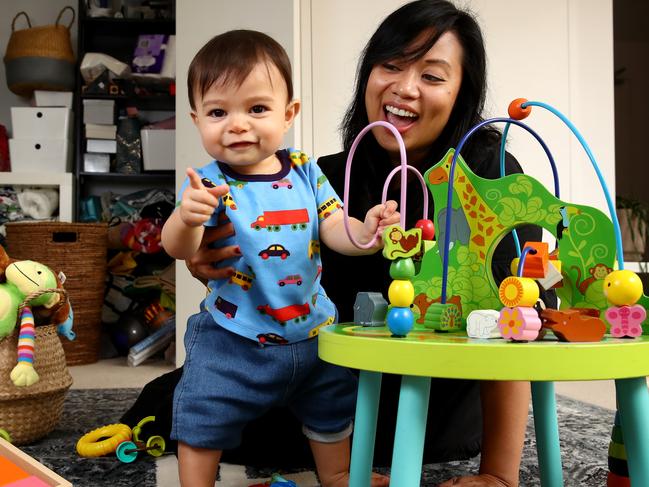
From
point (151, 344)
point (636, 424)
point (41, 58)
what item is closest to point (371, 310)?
point (636, 424)

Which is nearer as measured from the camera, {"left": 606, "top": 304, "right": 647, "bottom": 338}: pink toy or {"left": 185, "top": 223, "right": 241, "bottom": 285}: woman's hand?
{"left": 606, "top": 304, "right": 647, "bottom": 338}: pink toy

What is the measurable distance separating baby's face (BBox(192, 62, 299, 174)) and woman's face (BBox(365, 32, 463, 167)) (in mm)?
364

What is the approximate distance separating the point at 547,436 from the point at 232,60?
0.67m

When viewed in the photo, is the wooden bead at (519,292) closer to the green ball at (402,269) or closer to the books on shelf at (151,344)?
the green ball at (402,269)

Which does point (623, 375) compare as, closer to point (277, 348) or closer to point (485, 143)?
point (277, 348)

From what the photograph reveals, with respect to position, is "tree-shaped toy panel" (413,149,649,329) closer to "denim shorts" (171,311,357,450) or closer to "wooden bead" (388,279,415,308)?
"wooden bead" (388,279,415,308)

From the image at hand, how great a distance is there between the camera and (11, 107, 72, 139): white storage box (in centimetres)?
330

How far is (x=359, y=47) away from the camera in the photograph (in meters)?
2.54

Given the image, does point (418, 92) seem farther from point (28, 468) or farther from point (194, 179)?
point (28, 468)

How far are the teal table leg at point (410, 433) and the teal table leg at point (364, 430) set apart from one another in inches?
4.4

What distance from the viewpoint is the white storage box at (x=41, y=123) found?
3297mm

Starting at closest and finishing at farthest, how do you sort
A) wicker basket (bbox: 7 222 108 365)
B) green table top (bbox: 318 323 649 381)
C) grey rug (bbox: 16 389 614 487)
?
green table top (bbox: 318 323 649 381) → grey rug (bbox: 16 389 614 487) → wicker basket (bbox: 7 222 108 365)

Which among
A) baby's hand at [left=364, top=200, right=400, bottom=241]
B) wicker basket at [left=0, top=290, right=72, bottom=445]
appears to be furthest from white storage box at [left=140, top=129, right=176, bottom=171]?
baby's hand at [left=364, top=200, right=400, bottom=241]

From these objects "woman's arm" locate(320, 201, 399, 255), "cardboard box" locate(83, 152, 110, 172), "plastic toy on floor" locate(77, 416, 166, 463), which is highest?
"cardboard box" locate(83, 152, 110, 172)
